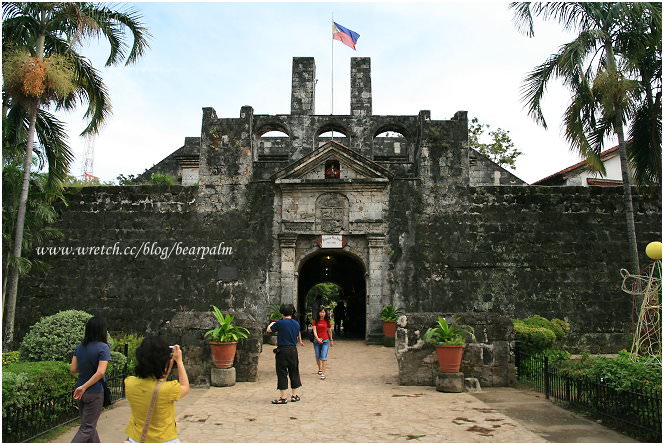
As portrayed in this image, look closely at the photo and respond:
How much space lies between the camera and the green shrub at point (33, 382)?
6328 mm

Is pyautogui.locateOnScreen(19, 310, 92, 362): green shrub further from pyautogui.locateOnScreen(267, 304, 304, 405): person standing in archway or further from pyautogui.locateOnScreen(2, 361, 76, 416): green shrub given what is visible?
pyautogui.locateOnScreen(267, 304, 304, 405): person standing in archway

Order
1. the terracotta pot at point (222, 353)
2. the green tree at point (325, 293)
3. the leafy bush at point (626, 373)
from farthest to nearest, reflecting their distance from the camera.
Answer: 1. the green tree at point (325, 293)
2. the terracotta pot at point (222, 353)
3. the leafy bush at point (626, 373)

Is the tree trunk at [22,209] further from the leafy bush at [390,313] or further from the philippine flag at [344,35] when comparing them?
the philippine flag at [344,35]

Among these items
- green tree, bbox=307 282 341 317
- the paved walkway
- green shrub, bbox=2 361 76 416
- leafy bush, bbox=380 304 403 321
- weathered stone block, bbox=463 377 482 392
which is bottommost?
the paved walkway

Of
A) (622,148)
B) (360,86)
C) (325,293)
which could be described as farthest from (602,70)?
(325,293)

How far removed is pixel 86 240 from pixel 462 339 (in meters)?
12.4

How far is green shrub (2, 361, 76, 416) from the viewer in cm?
633

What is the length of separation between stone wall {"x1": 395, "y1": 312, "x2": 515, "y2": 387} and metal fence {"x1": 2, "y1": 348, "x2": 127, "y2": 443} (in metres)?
5.48

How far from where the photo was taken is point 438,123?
55.0 ft

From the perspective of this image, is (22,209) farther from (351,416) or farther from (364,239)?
(364,239)

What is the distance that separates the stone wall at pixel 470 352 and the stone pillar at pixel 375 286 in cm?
591

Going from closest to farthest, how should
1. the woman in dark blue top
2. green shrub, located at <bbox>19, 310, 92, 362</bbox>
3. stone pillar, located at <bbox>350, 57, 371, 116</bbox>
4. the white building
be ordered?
the woman in dark blue top
green shrub, located at <bbox>19, 310, 92, 362</bbox>
stone pillar, located at <bbox>350, 57, 371, 116</bbox>
the white building

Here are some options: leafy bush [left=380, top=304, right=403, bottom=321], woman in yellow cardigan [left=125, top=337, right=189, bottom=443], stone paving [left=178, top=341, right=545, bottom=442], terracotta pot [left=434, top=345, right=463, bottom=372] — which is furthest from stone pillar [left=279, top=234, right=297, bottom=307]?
woman in yellow cardigan [left=125, top=337, right=189, bottom=443]

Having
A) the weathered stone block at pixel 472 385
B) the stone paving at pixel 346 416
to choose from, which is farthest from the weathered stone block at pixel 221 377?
the weathered stone block at pixel 472 385
